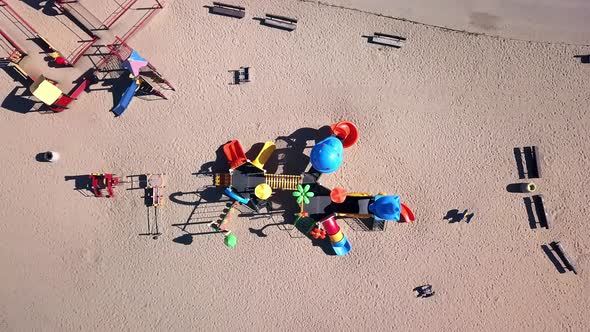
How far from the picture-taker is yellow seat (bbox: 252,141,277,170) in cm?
1356

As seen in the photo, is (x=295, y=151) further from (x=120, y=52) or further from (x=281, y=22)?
(x=120, y=52)

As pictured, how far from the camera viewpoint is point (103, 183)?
14.2m

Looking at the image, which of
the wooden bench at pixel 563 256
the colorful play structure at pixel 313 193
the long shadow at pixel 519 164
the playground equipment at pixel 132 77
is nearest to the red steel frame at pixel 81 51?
the playground equipment at pixel 132 77

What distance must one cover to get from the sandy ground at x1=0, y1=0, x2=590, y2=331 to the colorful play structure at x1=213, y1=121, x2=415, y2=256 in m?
0.53

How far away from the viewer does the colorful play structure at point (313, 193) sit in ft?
43.2

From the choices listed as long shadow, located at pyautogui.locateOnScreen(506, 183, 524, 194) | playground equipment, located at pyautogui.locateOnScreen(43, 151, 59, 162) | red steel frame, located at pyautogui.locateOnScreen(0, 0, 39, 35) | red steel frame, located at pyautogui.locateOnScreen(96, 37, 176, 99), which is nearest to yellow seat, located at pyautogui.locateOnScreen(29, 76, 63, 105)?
playground equipment, located at pyautogui.locateOnScreen(43, 151, 59, 162)

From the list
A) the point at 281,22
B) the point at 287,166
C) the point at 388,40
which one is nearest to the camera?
the point at 388,40

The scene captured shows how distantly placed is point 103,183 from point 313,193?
6.94m

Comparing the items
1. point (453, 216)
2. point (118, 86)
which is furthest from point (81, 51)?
point (453, 216)

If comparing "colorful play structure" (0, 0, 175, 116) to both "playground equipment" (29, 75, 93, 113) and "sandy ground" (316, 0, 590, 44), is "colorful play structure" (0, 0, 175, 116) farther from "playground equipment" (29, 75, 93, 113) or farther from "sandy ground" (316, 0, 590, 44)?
"sandy ground" (316, 0, 590, 44)

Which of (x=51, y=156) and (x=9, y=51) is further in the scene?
(x=9, y=51)

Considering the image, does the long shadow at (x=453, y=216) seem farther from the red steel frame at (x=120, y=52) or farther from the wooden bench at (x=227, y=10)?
the red steel frame at (x=120, y=52)

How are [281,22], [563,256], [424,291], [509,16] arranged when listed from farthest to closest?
[281,22] → [509,16] → [424,291] → [563,256]

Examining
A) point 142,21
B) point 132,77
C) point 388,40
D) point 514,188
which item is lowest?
point 514,188
